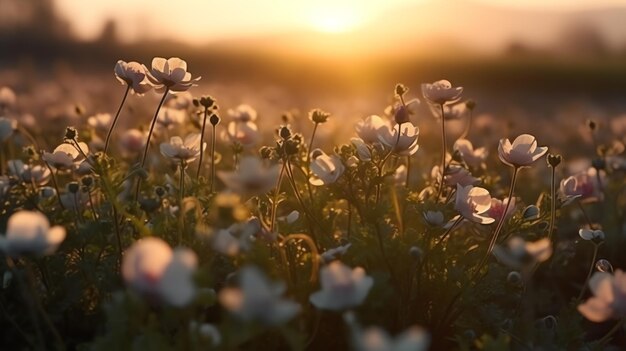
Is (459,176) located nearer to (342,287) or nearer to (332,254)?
(332,254)

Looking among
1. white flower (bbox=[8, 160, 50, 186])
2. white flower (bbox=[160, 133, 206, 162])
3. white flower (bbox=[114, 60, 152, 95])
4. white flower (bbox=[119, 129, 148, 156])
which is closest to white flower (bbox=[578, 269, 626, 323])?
white flower (bbox=[160, 133, 206, 162])

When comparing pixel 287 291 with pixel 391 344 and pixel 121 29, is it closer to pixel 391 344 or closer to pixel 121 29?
pixel 391 344

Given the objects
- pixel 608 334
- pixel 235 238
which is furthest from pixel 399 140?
pixel 235 238

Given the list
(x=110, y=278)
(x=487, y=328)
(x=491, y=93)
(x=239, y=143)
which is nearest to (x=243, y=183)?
(x=110, y=278)

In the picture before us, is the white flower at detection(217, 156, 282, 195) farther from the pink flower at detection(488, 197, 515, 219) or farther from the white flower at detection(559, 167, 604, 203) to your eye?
the white flower at detection(559, 167, 604, 203)

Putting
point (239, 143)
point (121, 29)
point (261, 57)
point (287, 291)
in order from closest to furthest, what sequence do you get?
1. point (287, 291)
2. point (239, 143)
3. point (121, 29)
4. point (261, 57)
